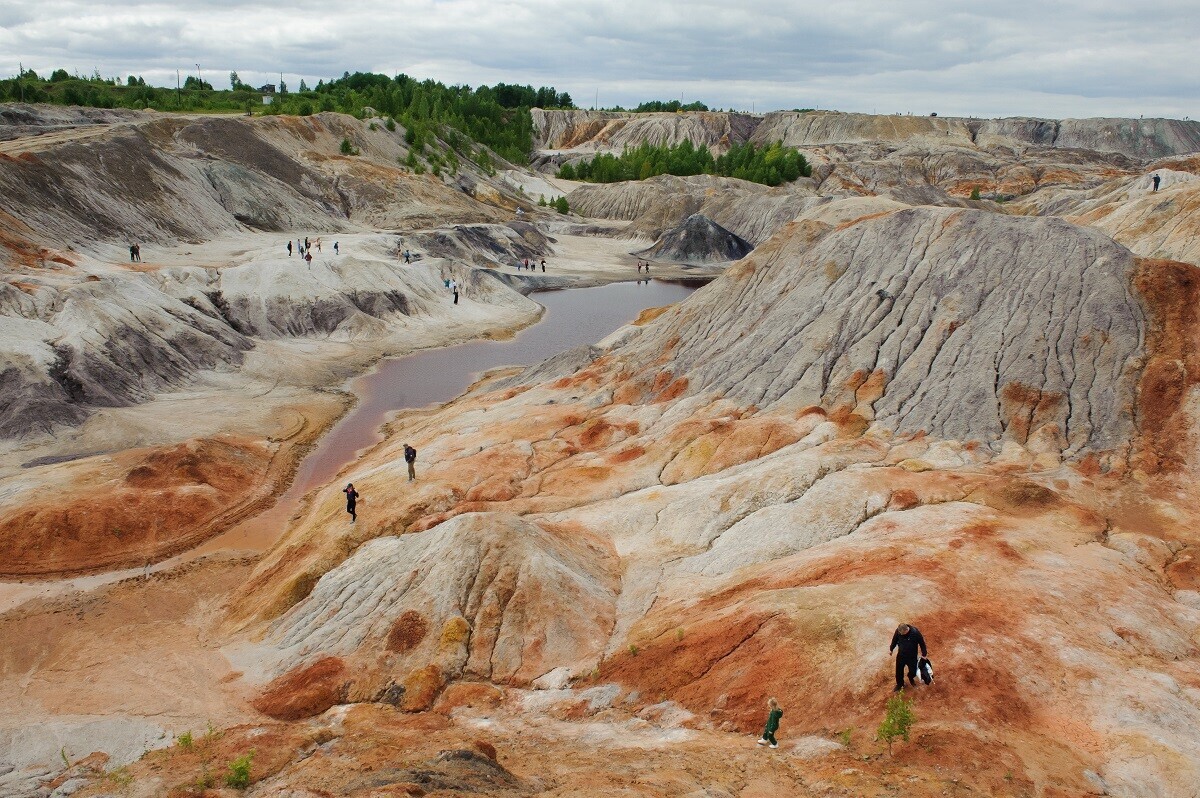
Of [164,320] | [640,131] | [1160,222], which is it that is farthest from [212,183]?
[640,131]

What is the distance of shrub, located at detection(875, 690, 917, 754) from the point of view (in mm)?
15383

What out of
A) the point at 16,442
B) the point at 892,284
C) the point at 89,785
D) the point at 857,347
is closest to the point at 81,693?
the point at 89,785

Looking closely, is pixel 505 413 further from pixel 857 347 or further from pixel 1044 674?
pixel 1044 674

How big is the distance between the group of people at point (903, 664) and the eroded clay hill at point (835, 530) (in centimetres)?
57

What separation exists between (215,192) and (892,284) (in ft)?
236

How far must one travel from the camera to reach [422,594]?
23781 mm

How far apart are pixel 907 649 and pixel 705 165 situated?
136m

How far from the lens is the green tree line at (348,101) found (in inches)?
4786

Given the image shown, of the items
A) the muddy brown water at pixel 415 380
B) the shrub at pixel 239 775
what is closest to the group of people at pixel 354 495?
the muddy brown water at pixel 415 380

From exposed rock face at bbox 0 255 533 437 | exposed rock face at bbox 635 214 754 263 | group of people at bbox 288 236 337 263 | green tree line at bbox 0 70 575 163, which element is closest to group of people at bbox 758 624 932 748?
exposed rock face at bbox 0 255 533 437

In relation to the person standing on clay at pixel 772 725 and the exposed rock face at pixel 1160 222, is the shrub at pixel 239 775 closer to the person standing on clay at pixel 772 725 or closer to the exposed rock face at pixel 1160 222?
the person standing on clay at pixel 772 725

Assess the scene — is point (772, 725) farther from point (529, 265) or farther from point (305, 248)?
point (529, 265)

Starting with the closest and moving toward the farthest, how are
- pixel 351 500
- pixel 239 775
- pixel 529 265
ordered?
pixel 239 775, pixel 351 500, pixel 529 265

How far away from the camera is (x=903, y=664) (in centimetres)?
1672
